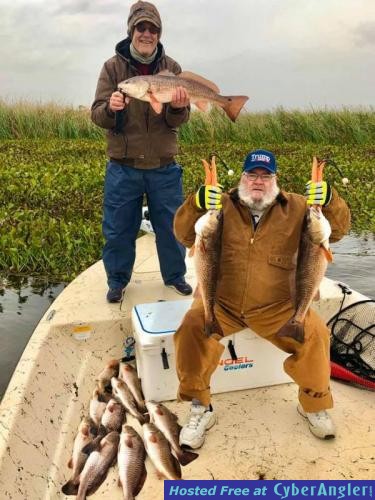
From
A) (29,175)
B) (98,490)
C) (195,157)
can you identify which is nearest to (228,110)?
(98,490)

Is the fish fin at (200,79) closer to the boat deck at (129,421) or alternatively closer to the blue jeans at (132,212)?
the blue jeans at (132,212)

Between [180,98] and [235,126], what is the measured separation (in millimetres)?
16273

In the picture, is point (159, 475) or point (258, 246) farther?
point (258, 246)

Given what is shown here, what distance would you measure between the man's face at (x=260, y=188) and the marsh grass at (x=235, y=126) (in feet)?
54.1

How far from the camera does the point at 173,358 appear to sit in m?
3.63

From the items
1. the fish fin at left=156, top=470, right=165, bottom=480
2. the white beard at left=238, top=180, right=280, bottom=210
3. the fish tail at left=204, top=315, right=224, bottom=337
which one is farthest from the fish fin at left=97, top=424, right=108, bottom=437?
the white beard at left=238, top=180, right=280, bottom=210

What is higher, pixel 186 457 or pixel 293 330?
pixel 293 330

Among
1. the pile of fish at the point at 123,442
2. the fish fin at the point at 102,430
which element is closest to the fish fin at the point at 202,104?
the pile of fish at the point at 123,442

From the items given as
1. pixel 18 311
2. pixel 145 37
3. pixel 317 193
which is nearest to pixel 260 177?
pixel 317 193

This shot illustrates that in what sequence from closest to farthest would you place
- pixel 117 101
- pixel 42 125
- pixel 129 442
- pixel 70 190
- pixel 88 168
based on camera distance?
pixel 129 442 < pixel 117 101 < pixel 70 190 < pixel 88 168 < pixel 42 125

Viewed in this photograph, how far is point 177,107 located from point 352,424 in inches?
109

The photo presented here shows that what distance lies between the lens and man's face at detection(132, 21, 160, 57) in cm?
415

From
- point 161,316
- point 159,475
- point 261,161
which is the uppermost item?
point 261,161

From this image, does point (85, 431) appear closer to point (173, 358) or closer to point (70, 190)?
point (173, 358)
